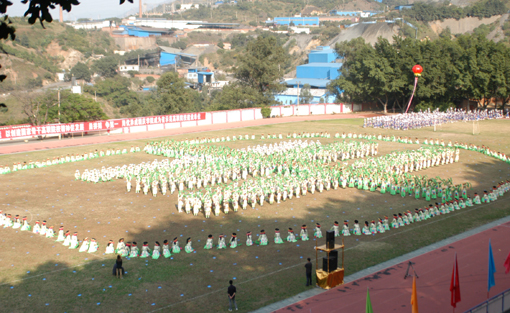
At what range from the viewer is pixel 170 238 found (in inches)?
731

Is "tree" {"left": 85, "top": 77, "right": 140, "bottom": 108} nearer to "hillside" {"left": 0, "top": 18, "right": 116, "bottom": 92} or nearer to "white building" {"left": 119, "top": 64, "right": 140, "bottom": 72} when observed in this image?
"hillside" {"left": 0, "top": 18, "right": 116, "bottom": 92}

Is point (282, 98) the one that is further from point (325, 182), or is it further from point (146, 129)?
point (325, 182)

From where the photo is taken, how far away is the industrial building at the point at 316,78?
241 feet

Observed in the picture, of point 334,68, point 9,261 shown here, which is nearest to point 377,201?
point 9,261

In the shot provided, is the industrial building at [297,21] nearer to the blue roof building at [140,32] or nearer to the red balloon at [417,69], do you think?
the blue roof building at [140,32]

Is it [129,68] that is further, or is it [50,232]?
[129,68]

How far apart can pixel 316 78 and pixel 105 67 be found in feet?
165

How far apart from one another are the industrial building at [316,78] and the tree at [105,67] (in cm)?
4556

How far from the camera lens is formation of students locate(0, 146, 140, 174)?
3070 cm

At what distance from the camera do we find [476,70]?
5034 centimetres

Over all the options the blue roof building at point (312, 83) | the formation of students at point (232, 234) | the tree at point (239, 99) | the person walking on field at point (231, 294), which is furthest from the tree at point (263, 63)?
the person walking on field at point (231, 294)

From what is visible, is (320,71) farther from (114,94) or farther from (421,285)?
(421,285)

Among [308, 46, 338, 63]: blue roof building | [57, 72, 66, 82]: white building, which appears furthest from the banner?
[57, 72, 66, 82]: white building

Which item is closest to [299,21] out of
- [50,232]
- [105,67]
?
[105,67]
